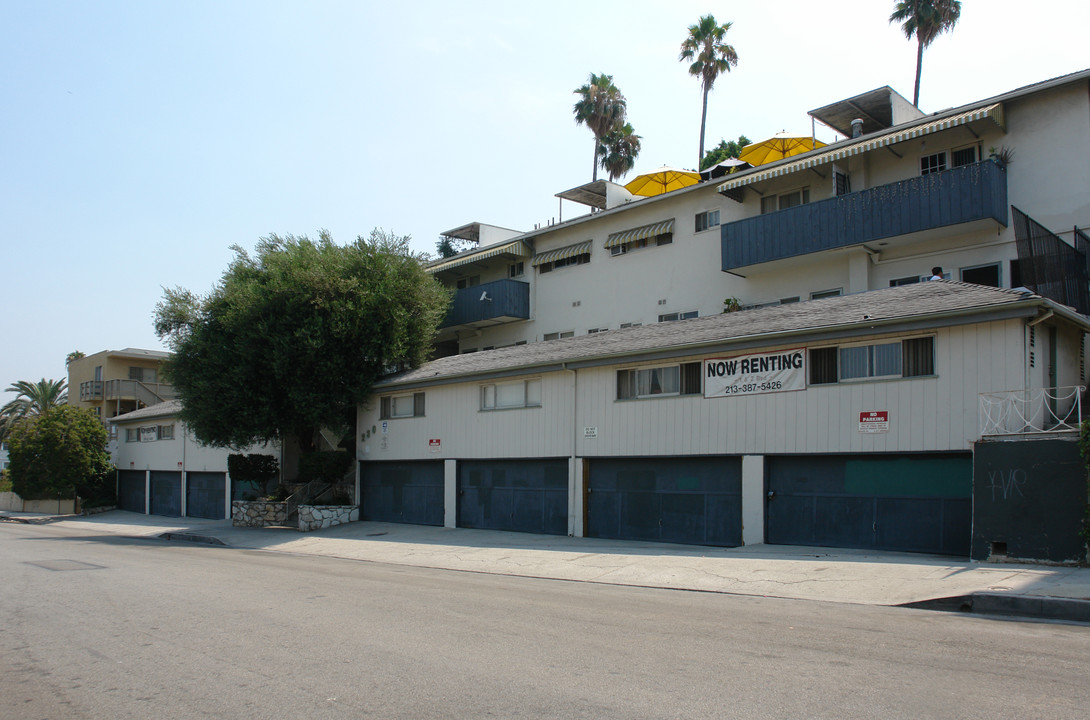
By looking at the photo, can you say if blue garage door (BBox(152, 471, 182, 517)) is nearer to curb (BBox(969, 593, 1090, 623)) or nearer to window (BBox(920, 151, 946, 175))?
window (BBox(920, 151, 946, 175))

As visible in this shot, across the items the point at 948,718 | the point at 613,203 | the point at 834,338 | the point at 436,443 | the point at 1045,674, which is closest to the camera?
the point at 948,718

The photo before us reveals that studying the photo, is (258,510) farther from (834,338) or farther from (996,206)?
(996,206)

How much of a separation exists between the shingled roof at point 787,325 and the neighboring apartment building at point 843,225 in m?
4.18

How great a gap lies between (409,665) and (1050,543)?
34.4ft

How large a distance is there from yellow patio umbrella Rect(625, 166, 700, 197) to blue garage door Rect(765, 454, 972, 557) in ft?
55.1

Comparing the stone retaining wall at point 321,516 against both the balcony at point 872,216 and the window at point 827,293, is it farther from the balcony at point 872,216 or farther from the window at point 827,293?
the window at point 827,293

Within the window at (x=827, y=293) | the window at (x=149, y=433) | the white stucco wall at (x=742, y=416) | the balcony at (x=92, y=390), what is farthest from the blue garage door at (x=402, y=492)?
the balcony at (x=92, y=390)

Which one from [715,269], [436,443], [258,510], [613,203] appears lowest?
[258,510]

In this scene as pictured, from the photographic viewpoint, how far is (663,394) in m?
19.8

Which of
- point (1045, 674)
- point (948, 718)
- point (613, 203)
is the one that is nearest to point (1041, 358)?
point (1045, 674)

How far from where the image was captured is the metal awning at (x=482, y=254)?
34406 mm

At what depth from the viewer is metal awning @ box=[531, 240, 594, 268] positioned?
32.5 meters

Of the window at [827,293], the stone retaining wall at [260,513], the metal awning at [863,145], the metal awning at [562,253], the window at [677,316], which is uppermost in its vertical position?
the metal awning at [863,145]

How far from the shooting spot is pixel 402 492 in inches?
1063
